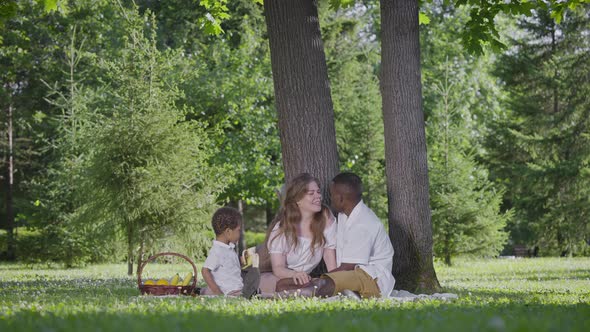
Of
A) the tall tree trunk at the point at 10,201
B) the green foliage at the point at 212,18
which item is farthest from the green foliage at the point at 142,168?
the tall tree trunk at the point at 10,201

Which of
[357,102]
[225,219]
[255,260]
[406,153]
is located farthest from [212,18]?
[357,102]

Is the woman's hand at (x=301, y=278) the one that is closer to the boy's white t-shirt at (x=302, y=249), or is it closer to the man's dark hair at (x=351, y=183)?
the boy's white t-shirt at (x=302, y=249)

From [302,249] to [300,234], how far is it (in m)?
0.19

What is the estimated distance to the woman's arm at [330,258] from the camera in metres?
9.98

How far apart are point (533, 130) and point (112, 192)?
19699mm

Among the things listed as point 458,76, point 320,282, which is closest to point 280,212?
point 320,282

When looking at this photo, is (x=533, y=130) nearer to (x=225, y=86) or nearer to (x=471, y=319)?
(x=225, y=86)

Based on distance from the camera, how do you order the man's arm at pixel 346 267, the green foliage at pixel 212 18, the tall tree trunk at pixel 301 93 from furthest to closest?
1. the green foliage at pixel 212 18
2. the tall tree trunk at pixel 301 93
3. the man's arm at pixel 346 267

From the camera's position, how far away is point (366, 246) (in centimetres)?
965

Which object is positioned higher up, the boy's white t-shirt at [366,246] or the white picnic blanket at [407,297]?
the boy's white t-shirt at [366,246]

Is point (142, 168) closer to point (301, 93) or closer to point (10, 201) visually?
point (301, 93)

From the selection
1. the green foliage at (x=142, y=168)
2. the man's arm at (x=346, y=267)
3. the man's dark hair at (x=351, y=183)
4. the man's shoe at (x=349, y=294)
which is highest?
the green foliage at (x=142, y=168)

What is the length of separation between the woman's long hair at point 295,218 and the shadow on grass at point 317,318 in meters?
2.00

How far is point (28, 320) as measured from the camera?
610 cm
